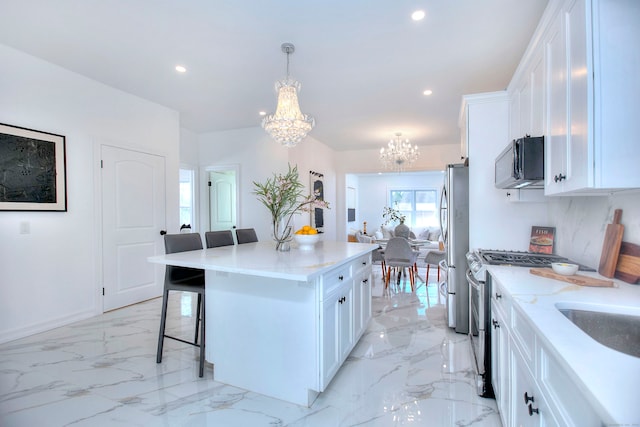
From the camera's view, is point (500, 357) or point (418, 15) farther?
point (418, 15)

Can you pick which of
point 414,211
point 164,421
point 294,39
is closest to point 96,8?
point 294,39

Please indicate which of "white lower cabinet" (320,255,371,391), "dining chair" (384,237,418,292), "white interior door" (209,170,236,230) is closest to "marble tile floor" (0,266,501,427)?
"white lower cabinet" (320,255,371,391)

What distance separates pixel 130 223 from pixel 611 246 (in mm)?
4509

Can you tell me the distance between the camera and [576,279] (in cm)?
150

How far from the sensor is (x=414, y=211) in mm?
9344

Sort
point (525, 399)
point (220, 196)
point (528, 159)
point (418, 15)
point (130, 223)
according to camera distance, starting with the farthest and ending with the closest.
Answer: point (220, 196)
point (130, 223)
point (418, 15)
point (528, 159)
point (525, 399)

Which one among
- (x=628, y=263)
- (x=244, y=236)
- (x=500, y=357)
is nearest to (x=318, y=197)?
(x=244, y=236)

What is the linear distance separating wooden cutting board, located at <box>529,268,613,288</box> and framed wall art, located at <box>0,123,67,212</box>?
414cm

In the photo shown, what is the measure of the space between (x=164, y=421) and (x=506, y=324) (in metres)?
1.89

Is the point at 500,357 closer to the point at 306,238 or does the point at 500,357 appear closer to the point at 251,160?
the point at 306,238

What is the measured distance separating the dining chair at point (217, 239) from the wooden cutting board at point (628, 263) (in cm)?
287

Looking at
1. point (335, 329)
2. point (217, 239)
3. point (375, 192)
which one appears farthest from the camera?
point (375, 192)

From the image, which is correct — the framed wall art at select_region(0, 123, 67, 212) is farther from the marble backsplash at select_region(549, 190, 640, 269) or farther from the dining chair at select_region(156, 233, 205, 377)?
the marble backsplash at select_region(549, 190, 640, 269)

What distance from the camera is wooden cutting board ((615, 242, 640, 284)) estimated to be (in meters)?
1.43
